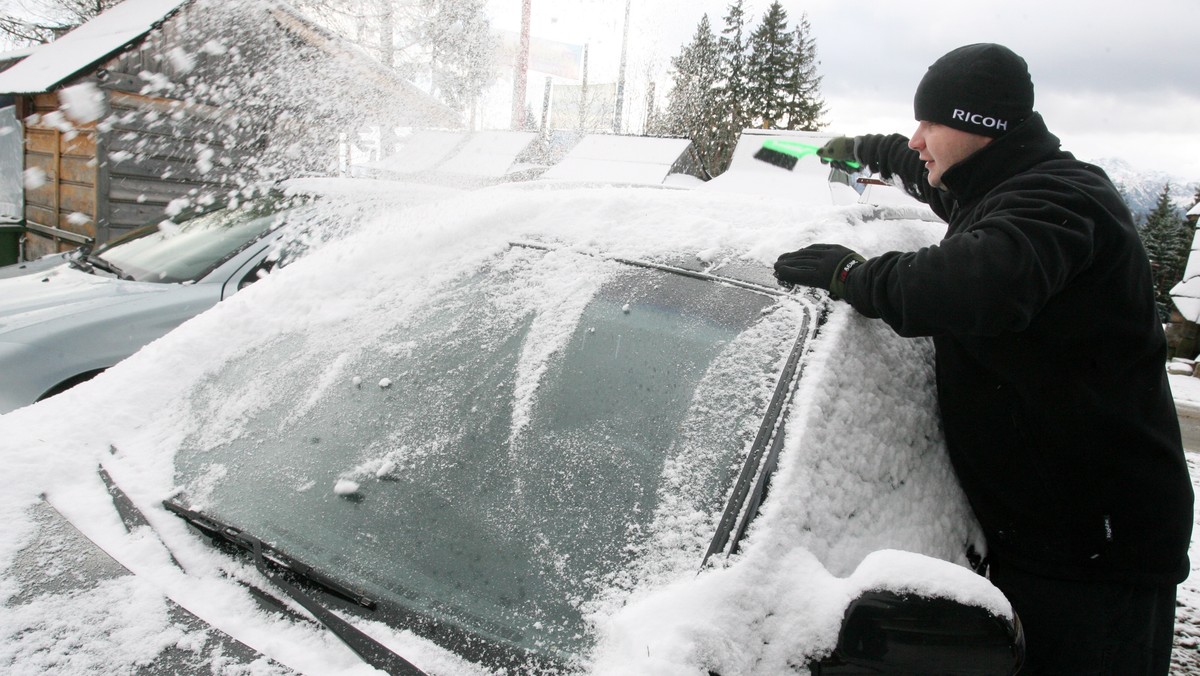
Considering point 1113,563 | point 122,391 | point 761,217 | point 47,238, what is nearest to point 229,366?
point 122,391

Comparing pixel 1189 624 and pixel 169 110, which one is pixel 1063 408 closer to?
pixel 1189 624

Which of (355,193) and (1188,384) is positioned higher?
(355,193)

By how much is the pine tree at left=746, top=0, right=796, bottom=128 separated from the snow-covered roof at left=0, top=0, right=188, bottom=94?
27.5 meters

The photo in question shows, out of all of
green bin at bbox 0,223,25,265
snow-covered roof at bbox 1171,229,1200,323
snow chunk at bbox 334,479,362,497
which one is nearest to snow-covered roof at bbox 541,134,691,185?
green bin at bbox 0,223,25,265

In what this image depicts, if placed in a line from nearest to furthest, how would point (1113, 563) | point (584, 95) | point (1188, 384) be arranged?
point (1113, 563), point (1188, 384), point (584, 95)

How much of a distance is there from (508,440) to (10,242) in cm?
1040

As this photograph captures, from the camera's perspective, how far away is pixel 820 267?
4.76 feet

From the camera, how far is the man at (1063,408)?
132 cm

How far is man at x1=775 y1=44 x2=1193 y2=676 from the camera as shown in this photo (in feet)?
4.32

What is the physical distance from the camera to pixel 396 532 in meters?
1.29

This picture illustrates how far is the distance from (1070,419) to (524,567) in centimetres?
104

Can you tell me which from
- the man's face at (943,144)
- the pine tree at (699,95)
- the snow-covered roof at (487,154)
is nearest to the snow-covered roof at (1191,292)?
the snow-covered roof at (487,154)

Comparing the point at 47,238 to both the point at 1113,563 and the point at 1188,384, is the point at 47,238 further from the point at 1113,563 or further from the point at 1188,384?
the point at 1188,384

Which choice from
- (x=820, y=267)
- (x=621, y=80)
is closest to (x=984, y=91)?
(x=820, y=267)
